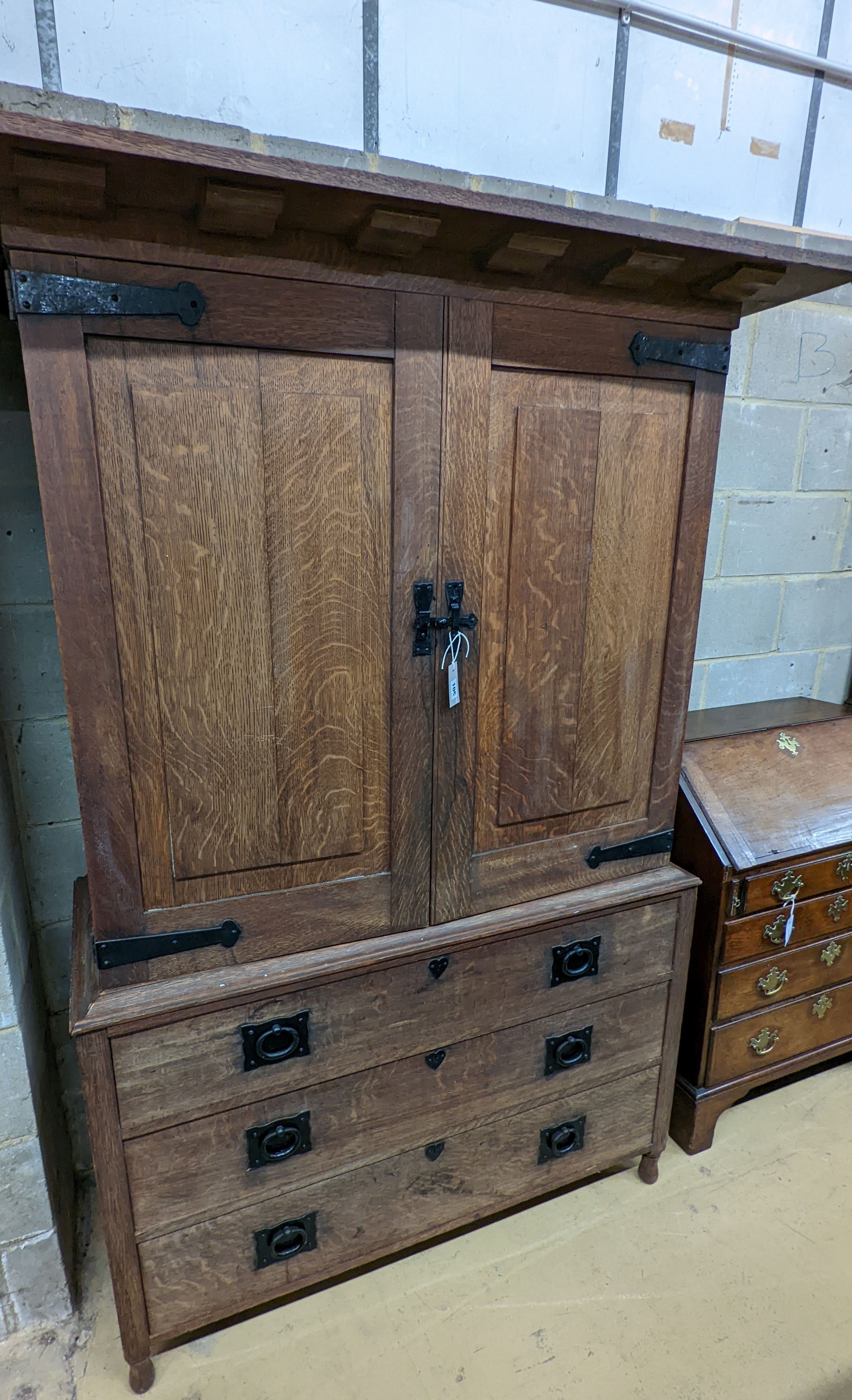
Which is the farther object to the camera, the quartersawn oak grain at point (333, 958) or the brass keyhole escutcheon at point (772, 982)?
the brass keyhole escutcheon at point (772, 982)

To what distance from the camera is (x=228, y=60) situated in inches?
48.2

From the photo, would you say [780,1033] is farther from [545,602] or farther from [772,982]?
[545,602]

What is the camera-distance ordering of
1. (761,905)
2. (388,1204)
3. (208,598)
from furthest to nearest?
(761,905) → (388,1204) → (208,598)

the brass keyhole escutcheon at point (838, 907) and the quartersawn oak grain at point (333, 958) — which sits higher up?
the quartersawn oak grain at point (333, 958)

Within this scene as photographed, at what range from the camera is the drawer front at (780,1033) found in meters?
1.66

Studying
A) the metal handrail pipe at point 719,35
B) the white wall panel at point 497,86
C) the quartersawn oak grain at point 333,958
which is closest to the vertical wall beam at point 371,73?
the white wall panel at point 497,86

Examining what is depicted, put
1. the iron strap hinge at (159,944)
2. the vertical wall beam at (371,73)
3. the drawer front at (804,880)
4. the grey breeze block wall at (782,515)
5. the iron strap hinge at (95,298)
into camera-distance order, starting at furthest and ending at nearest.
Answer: the grey breeze block wall at (782,515), the drawer front at (804,880), the vertical wall beam at (371,73), the iron strap hinge at (159,944), the iron strap hinge at (95,298)

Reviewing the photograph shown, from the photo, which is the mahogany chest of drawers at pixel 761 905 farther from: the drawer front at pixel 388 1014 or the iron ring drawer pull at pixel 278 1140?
the iron ring drawer pull at pixel 278 1140

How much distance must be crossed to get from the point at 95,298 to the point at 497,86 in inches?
41.0

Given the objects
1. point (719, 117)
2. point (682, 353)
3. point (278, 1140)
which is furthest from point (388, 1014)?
point (719, 117)

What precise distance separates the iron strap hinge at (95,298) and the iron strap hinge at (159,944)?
0.84 metres

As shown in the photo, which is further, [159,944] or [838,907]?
[838,907]

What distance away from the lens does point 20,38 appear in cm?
113

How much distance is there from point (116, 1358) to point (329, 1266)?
403 mm
